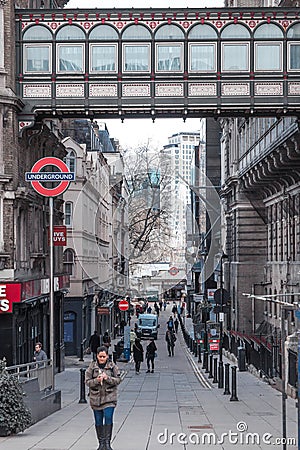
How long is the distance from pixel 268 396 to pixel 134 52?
451 inches

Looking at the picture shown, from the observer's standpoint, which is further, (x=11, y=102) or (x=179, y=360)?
(x=179, y=360)

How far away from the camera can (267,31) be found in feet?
95.6

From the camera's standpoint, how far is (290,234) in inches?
1644

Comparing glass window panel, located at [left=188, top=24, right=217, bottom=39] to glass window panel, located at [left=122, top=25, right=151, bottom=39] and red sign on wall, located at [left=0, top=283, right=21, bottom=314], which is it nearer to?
glass window panel, located at [left=122, top=25, right=151, bottom=39]

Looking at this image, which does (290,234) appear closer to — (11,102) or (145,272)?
(11,102)

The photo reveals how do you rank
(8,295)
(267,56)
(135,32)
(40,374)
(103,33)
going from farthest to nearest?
1. (103,33)
2. (135,32)
3. (267,56)
4. (8,295)
5. (40,374)

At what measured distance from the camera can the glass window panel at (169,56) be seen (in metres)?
29.0

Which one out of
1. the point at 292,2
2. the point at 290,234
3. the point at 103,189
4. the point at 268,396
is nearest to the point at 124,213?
the point at 103,189

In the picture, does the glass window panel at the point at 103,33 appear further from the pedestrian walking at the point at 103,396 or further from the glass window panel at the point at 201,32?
the pedestrian walking at the point at 103,396

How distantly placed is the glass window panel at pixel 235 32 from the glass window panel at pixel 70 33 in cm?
455

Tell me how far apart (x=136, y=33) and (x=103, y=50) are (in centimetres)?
118

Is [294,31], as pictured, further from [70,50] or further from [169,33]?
[70,50]

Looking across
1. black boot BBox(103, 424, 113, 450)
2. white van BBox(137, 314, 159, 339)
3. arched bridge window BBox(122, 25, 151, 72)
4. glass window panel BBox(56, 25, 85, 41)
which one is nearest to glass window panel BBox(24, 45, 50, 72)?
glass window panel BBox(56, 25, 85, 41)

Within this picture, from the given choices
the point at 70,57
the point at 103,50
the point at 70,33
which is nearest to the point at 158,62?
the point at 103,50
